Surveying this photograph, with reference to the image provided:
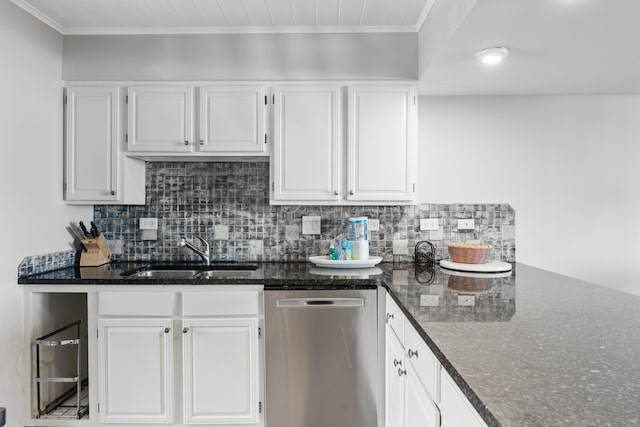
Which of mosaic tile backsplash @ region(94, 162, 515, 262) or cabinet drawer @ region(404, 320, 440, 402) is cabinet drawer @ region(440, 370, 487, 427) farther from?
mosaic tile backsplash @ region(94, 162, 515, 262)

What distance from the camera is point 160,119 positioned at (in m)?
2.50

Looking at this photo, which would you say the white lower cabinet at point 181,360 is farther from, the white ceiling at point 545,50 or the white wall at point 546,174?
the white ceiling at point 545,50

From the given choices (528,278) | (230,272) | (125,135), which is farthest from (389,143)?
(125,135)

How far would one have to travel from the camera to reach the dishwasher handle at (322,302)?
2.13 meters

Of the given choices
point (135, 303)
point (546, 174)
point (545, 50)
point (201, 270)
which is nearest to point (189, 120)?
point (201, 270)

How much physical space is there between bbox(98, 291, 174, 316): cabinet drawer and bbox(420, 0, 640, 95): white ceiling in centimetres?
193

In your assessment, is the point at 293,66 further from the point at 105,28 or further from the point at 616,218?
the point at 616,218

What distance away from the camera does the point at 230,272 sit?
2721mm

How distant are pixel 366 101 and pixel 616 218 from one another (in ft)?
6.30

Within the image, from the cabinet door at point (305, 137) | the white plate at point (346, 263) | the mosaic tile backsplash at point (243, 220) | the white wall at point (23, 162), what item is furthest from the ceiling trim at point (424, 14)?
the white wall at point (23, 162)

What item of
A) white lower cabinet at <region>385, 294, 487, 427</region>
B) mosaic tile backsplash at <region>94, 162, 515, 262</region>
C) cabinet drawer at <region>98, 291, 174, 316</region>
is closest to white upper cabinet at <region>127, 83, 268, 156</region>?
mosaic tile backsplash at <region>94, 162, 515, 262</region>

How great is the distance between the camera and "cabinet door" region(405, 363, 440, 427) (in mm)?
1179

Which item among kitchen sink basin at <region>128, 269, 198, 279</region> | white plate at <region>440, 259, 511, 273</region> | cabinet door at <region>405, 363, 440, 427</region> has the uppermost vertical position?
→ white plate at <region>440, 259, 511, 273</region>

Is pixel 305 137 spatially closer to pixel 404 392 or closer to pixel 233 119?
pixel 233 119
